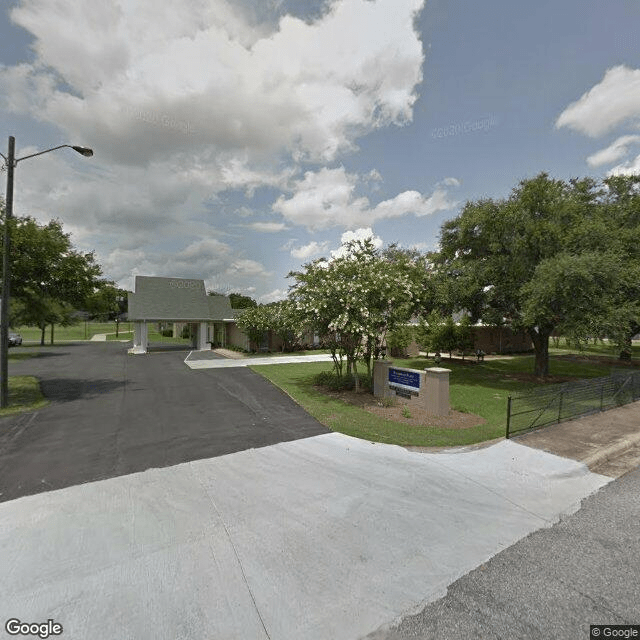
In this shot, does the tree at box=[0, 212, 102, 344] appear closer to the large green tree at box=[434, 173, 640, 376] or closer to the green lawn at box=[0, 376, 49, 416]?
the green lawn at box=[0, 376, 49, 416]

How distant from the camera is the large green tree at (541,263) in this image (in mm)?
12234

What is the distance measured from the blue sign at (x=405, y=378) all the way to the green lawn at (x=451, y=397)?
1.63 meters

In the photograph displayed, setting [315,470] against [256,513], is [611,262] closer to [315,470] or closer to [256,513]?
[315,470]

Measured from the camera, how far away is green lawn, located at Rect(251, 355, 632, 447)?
7770mm

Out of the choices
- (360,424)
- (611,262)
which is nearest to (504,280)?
(611,262)

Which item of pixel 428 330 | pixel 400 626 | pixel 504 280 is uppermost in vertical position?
pixel 504 280

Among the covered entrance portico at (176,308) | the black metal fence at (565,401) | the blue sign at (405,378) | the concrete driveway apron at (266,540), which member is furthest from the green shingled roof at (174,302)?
the black metal fence at (565,401)

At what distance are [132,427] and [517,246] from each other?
16.0 m

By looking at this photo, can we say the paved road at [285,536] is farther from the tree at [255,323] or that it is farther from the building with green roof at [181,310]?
the building with green roof at [181,310]

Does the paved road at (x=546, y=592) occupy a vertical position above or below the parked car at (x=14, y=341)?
below

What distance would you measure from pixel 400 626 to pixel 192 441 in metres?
5.74

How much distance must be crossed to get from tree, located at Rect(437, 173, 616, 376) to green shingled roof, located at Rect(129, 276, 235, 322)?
21506 mm

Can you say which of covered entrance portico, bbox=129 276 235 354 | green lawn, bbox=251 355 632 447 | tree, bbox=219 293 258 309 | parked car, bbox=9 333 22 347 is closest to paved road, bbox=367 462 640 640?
green lawn, bbox=251 355 632 447

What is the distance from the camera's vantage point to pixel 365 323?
10383 millimetres
